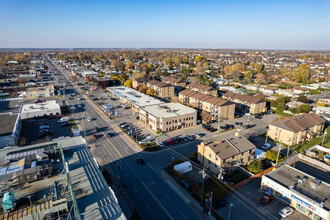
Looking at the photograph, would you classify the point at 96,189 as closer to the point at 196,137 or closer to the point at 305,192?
the point at 305,192

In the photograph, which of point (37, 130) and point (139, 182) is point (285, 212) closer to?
point (139, 182)

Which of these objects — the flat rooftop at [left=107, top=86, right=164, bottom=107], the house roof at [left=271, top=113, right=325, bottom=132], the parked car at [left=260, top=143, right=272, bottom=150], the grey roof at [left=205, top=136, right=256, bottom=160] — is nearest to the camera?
the grey roof at [left=205, top=136, right=256, bottom=160]

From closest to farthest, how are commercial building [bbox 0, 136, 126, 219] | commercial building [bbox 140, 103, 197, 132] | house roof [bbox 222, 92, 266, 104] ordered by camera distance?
commercial building [bbox 0, 136, 126, 219] → commercial building [bbox 140, 103, 197, 132] → house roof [bbox 222, 92, 266, 104]

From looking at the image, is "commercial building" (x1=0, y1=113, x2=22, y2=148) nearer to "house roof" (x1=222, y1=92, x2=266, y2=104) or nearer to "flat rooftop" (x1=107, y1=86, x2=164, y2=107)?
"flat rooftop" (x1=107, y1=86, x2=164, y2=107)

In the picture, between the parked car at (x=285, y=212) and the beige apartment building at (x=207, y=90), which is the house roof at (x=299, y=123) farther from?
the beige apartment building at (x=207, y=90)

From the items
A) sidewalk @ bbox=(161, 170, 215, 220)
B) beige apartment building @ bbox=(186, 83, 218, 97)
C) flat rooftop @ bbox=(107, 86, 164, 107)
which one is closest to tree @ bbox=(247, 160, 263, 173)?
sidewalk @ bbox=(161, 170, 215, 220)

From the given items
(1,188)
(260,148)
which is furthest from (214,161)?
(1,188)

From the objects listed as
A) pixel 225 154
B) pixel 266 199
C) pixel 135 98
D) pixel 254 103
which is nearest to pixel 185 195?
pixel 225 154

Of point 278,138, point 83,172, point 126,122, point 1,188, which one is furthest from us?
point 126,122
